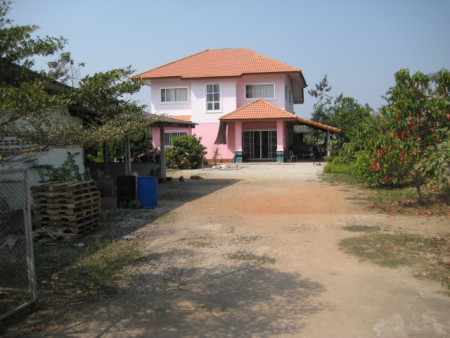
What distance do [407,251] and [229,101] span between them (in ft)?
86.6

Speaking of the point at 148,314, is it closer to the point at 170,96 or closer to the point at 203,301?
the point at 203,301

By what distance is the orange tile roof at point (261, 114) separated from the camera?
1166 inches

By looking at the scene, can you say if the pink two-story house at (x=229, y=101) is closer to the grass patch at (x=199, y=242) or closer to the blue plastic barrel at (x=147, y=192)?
the blue plastic barrel at (x=147, y=192)

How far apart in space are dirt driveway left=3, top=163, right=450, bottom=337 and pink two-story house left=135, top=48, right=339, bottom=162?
22.0 m

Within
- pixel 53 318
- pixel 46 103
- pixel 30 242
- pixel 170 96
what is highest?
pixel 170 96

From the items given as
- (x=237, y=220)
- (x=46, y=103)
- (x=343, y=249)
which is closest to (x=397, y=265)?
(x=343, y=249)

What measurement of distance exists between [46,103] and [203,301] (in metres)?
2.75

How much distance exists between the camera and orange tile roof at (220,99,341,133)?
29.6m

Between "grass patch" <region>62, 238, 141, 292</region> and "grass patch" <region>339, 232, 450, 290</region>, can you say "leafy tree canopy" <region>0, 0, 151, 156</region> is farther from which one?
"grass patch" <region>339, 232, 450, 290</region>

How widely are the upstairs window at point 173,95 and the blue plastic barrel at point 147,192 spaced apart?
73.7ft

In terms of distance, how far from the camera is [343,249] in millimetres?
7199

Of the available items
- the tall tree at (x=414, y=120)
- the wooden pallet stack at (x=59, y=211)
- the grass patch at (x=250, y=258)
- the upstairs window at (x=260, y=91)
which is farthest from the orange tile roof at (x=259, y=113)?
the grass patch at (x=250, y=258)

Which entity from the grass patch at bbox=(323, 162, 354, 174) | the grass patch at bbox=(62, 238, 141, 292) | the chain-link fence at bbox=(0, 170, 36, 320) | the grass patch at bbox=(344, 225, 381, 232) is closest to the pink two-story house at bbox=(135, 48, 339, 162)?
the grass patch at bbox=(323, 162, 354, 174)

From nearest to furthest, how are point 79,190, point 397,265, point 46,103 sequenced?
point 46,103
point 397,265
point 79,190
